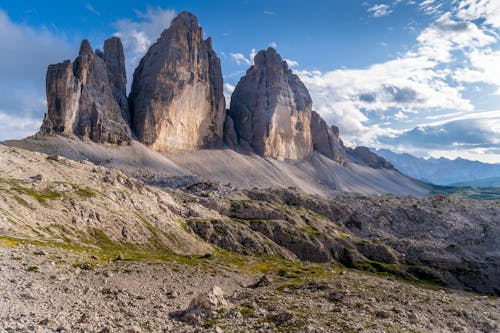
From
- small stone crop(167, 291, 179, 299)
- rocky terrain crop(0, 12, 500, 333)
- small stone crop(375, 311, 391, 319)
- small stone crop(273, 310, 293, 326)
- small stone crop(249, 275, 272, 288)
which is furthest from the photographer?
small stone crop(249, 275, 272, 288)

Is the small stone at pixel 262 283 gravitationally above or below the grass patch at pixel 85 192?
below

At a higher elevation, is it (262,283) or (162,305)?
(162,305)

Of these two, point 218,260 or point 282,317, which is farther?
point 218,260

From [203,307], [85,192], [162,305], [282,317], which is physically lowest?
[282,317]

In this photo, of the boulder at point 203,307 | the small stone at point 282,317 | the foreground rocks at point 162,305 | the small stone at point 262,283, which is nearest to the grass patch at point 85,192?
the foreground rocks at point 162,305

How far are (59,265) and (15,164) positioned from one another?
60.5 metres

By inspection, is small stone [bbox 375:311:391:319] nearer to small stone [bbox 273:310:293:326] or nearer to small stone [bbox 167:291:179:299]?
small stone [bbox 273:310:293:326]

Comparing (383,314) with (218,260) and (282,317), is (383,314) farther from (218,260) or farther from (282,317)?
(218,260)

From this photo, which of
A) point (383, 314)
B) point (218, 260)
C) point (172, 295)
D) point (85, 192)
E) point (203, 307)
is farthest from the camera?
point (85, 192)

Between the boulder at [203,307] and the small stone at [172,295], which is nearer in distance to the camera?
the boulder at [203,307]

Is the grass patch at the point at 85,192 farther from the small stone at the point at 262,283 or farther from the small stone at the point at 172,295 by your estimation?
the small stone at the point at 172,295

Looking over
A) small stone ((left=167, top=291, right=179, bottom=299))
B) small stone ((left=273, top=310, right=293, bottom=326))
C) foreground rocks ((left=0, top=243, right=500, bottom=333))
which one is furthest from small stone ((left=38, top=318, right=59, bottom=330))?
small stone ((left=273, top=310, right=293, bottom=326))

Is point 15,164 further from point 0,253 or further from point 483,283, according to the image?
point 483,283

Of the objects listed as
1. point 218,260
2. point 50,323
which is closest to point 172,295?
point 50,323
